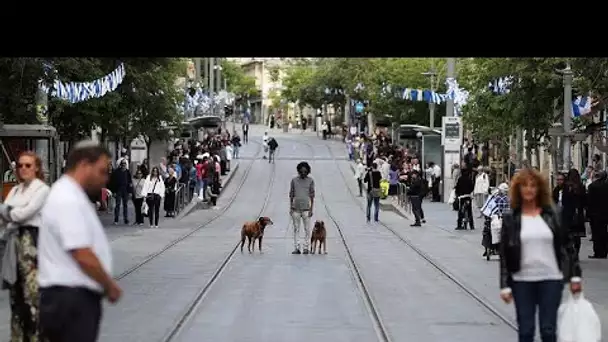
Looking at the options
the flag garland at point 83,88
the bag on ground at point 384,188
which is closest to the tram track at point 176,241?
the flag garland at point 83,88

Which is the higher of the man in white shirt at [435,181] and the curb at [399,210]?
the man in white shirt at [435,181]

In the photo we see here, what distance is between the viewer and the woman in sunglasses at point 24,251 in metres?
10.3

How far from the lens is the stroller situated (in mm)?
21469

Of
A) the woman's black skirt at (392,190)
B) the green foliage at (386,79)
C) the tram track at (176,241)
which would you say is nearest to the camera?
the tram track at (176,241)

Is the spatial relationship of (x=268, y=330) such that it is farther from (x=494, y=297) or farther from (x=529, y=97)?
(x=529, y=97)

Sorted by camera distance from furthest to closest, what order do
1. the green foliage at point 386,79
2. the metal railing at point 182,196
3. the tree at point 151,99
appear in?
the green foliage at point 386,79
the metal railing at point 182,196
the tree at point 151,99

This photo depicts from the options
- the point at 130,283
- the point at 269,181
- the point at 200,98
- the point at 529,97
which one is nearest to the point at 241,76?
the point at 200,98

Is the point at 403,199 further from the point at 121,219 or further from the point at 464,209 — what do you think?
the point at 121,219

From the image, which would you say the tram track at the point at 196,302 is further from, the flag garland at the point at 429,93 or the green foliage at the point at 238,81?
the green foliage at the point at 238,81

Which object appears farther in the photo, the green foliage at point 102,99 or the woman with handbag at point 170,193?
the woman with handbag at point 170,193

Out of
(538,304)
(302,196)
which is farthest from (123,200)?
(538,304)

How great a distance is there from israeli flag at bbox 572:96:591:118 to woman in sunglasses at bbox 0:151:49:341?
21652 millimetres

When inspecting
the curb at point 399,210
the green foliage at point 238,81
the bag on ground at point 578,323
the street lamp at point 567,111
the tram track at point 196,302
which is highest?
the green foliage at point 238,81
